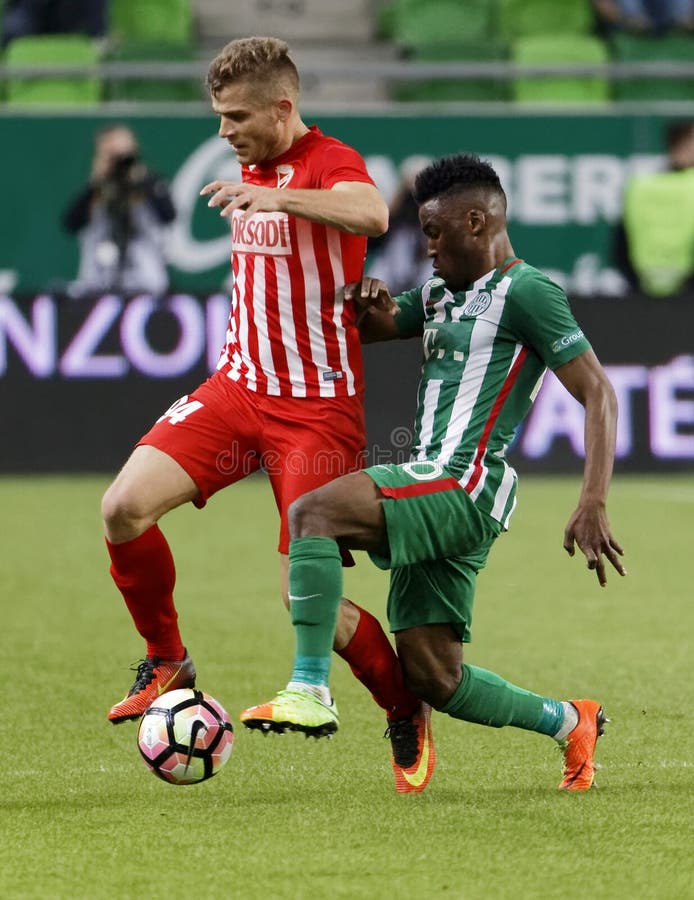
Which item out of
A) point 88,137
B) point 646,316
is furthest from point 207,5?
point 646,316

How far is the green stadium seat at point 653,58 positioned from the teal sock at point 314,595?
12.0 metres

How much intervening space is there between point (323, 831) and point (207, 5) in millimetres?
13947

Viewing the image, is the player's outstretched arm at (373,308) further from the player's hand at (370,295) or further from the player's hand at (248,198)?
the player's hand at (248,198)

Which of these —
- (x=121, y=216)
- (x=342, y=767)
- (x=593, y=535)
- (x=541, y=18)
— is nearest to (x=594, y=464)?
(x=593, y=535)

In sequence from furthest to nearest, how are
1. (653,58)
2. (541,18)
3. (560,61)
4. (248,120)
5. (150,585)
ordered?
1. (541,18)
2. (653,58)
3. (560,61)
4. (150,585)
5. (248,120)

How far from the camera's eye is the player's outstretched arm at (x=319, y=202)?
4504mm

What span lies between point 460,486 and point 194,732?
3.14 ft

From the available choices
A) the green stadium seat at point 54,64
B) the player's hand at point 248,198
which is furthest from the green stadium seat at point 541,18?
the player's hand at point 248,198

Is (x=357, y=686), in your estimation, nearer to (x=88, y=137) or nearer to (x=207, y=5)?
(x=88, y=137)

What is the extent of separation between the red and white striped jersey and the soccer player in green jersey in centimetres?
19

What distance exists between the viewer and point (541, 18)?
56.0 ft

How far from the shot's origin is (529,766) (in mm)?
5016

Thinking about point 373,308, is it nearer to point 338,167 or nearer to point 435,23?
point 338,167

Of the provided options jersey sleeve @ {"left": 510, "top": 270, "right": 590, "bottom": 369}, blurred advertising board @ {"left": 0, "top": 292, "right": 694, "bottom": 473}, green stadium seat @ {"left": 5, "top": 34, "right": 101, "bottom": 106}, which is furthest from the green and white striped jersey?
green stadium seat @ {"left": 5, "top": 34, "right": 101, "bottom": 106}
